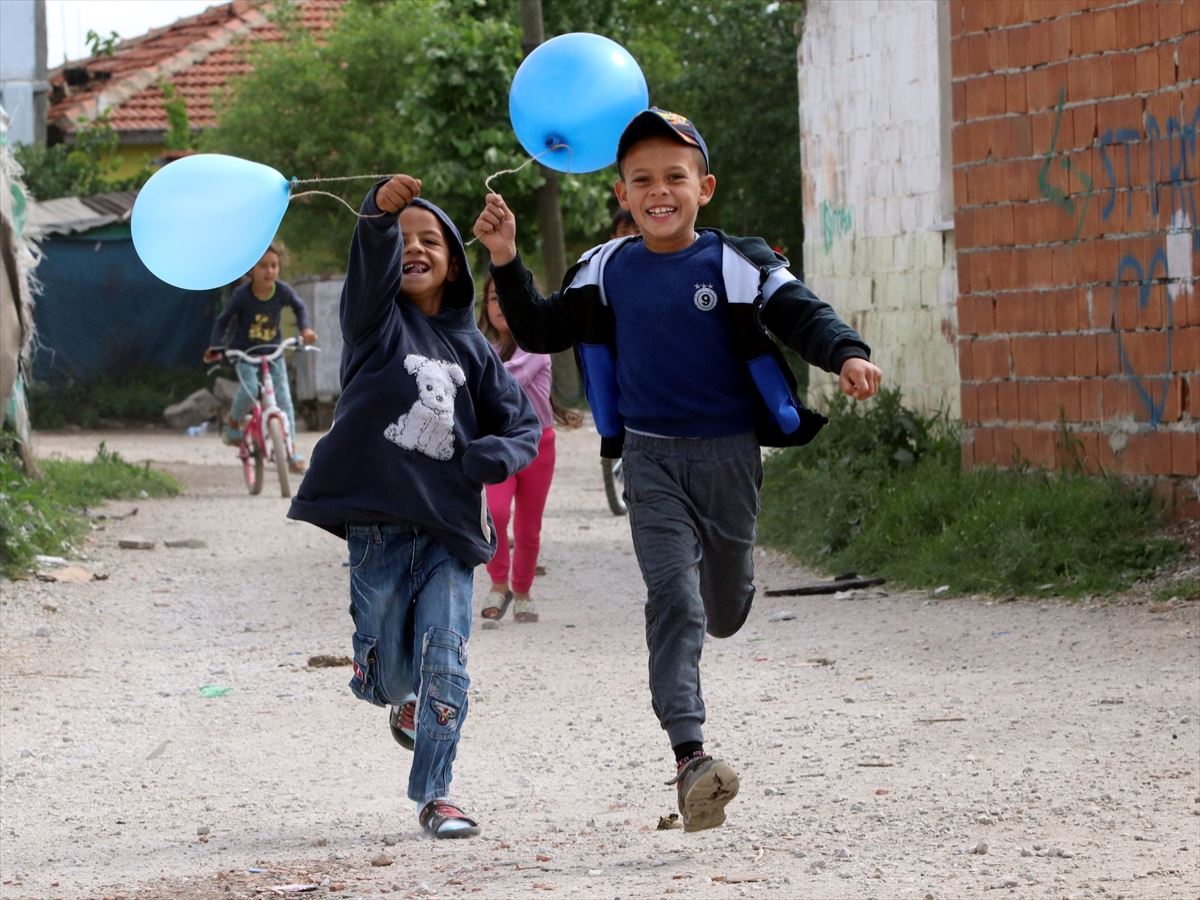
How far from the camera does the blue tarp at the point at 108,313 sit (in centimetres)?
2200

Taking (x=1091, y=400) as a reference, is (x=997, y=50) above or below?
above

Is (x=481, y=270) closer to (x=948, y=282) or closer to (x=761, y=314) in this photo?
(x=948, y=282)

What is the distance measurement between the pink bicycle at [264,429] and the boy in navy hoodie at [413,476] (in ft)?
29.4

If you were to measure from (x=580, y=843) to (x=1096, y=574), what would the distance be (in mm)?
4336

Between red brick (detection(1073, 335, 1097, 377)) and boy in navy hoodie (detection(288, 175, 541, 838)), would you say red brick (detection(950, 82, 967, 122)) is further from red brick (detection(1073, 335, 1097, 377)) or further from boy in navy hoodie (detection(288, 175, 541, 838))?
boy in navy hoodie (detection(288, 175, 541, 838))

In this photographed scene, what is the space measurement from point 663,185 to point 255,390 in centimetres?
1002

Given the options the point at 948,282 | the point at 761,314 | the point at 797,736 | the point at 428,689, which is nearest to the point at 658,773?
the point at 797,736

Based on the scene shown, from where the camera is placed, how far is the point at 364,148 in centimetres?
2392

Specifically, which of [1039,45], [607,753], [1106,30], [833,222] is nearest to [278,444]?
[833,222]

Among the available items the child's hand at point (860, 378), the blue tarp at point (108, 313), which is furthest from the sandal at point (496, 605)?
the blue tarp at point (108, 313)

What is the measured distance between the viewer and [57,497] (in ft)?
41.7

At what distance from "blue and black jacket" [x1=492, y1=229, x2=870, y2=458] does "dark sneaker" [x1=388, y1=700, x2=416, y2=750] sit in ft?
3.33

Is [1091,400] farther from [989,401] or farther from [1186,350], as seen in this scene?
[989,401]

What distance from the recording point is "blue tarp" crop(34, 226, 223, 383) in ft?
72.2
